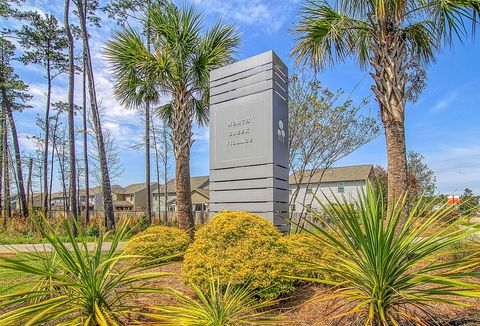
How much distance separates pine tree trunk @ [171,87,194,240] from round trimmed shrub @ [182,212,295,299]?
449 cm

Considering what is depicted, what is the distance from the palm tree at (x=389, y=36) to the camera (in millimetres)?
6109

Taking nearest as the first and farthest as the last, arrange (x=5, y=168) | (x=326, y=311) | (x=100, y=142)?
1. (x=326, y=311)
2. (x=100, y=142)
3. (x=5, y=168)

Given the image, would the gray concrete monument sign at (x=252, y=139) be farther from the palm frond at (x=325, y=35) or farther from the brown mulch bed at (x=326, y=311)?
the brown mulch bed at (x=326, y=311)

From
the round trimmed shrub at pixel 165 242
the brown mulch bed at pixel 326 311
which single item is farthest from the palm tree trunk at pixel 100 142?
the brown mulch bed at pixel 326 311

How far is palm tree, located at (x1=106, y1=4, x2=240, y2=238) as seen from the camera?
8477 mm

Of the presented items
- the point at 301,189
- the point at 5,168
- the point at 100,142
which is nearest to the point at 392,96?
the point at 100,142

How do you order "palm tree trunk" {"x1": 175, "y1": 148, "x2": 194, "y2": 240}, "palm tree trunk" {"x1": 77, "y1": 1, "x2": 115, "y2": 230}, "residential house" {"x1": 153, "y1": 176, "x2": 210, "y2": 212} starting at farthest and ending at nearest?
"residential house" {"x1": 153, "y1": 176, "x2": 210, "y2": 212}, "palm tree trunk" {"x1": 77, "y1": 1, "x2": 115, "y2": 230}, "palm tree trunk" {"x1": 175, "y1": 148, "x2": 194, "y2": 240}

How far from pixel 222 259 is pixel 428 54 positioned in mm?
7192

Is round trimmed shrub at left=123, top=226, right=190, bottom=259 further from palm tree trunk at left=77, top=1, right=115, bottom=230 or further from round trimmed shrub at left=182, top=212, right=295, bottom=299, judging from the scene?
palm tree trunk at left=77, top=1, right=115, bottom=230

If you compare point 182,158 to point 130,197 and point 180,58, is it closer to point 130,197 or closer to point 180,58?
point 180,58

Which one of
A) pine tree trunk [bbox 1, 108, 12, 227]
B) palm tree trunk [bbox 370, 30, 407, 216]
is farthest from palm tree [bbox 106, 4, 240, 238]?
pine tree trunk [bbox 1, 108, 12, 227]

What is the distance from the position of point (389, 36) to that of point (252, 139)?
3.55 metres

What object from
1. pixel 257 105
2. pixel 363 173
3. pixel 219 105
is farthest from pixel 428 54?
pixel 363 173

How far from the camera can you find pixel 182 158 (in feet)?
29.4
